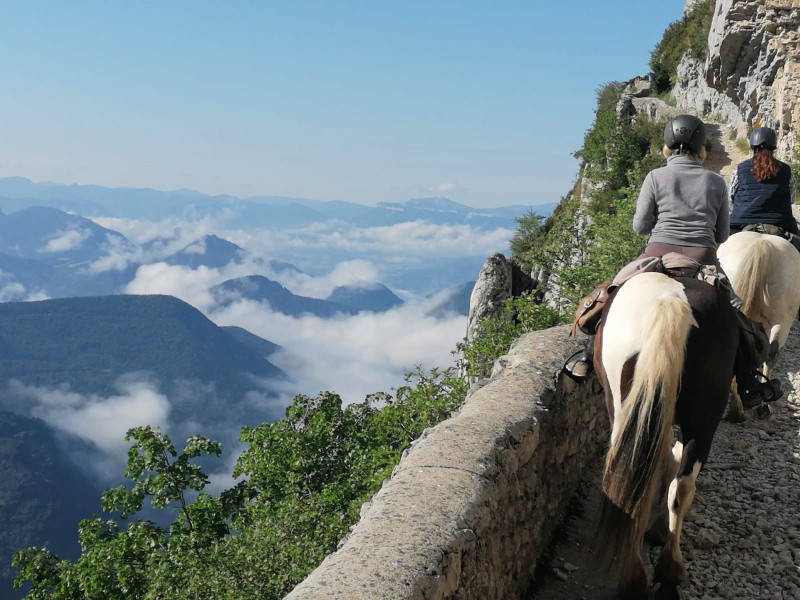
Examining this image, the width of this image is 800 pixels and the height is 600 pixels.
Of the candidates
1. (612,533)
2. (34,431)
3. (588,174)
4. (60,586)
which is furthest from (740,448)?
(34,431)

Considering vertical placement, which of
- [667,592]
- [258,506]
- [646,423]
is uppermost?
[646,423]

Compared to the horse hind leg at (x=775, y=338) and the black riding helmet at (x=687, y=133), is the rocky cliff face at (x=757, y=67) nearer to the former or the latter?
the horse hind leg at (x=775, y=338)

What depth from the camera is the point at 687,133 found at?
5180 millimetres

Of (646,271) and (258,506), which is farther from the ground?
(646,271)

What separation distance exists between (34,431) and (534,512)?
194662 mm

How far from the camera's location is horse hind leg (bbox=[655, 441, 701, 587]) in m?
4.42

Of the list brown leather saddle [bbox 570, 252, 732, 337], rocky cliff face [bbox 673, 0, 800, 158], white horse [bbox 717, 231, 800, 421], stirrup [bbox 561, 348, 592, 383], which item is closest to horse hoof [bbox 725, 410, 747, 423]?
white horse [bbox 717, 231, 800, 421]

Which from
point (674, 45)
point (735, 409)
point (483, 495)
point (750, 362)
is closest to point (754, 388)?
point (750, 362)

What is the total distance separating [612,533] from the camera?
4.33 metres

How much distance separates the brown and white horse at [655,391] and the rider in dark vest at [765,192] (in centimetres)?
364

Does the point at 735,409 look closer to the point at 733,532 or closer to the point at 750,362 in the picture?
the point at 733,532

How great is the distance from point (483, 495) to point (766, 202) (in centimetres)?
530

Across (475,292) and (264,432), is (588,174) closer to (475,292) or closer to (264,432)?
(475,292)

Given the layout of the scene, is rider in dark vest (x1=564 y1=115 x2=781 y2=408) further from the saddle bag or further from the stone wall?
the stone wall
